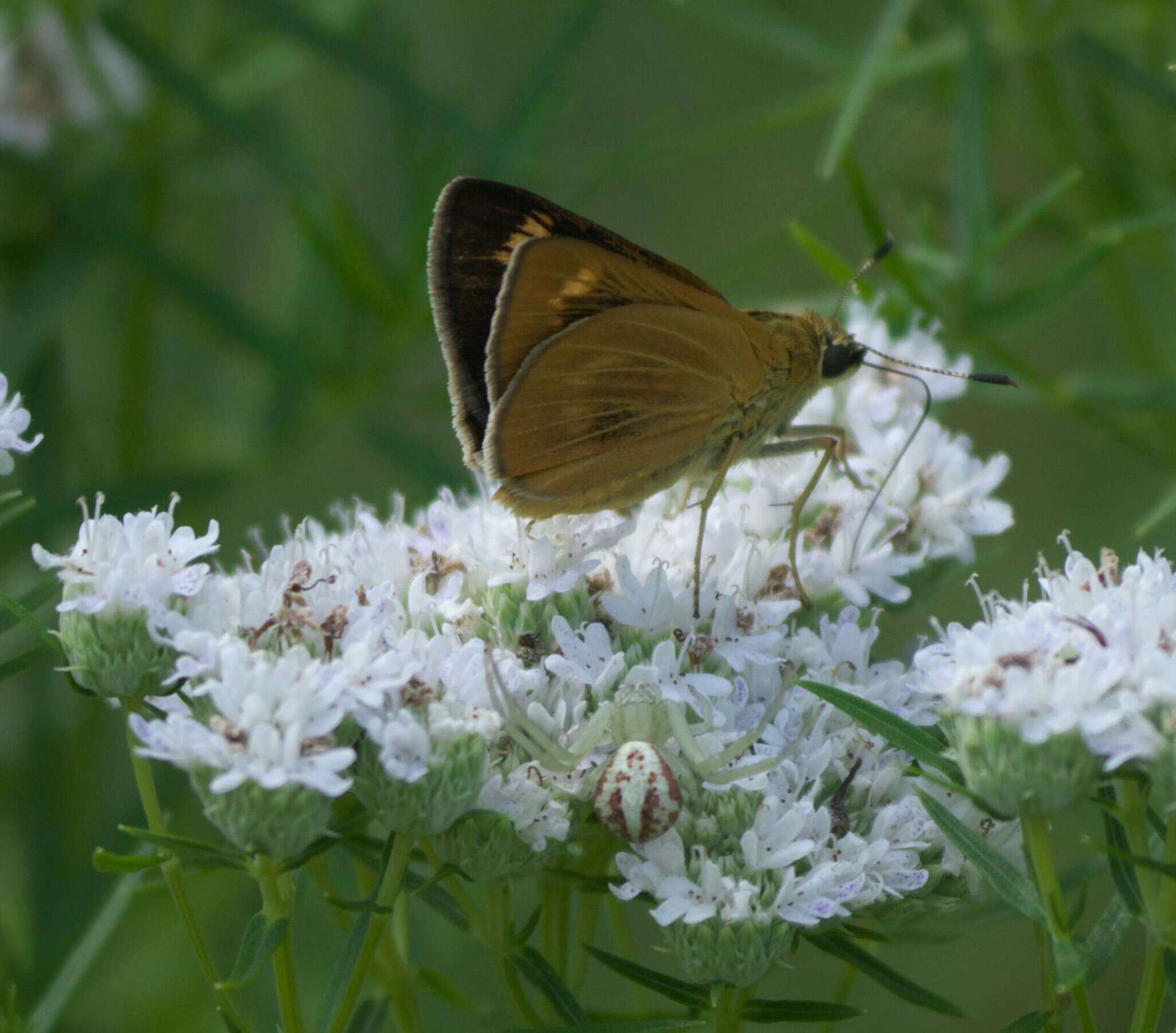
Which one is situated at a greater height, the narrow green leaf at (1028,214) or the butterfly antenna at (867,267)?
the narrow green leaf at (1028,214)

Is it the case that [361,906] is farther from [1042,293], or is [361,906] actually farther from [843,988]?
[1042,293]

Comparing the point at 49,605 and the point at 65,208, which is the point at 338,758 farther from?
the point at 65,208

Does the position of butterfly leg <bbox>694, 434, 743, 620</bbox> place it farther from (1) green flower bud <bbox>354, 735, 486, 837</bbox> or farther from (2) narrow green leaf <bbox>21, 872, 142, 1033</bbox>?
(2) narrow green leaf <bbox>21, 872, 142, 1033</bbox>

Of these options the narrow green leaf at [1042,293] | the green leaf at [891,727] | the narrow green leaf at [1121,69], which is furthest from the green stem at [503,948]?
the narrow green leaf at [1121,69]

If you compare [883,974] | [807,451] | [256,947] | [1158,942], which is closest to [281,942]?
[256,947]

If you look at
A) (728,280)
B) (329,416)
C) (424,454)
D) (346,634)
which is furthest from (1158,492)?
(346,634)

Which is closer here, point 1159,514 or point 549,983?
point 549,983

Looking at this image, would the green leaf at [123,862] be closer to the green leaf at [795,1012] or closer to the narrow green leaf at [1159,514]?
the green leaf at [795,1012]
